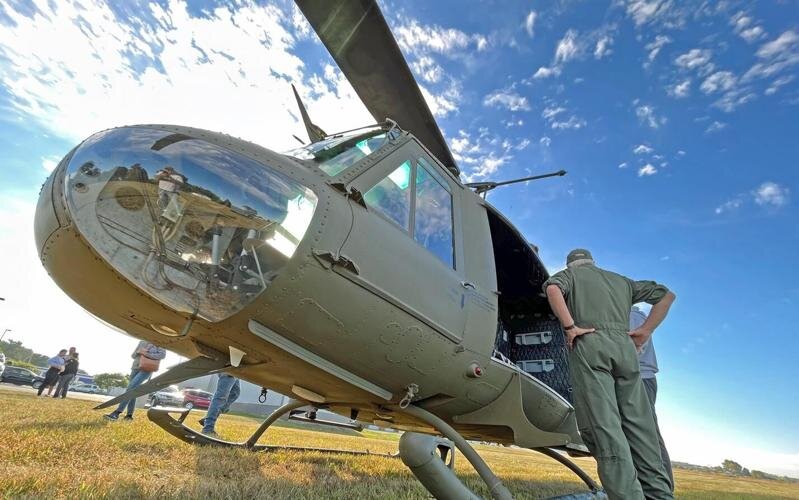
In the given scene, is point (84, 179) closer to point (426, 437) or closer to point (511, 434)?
point (426, 437)

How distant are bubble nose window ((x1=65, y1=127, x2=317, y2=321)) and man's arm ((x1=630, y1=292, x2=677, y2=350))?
8.75ft

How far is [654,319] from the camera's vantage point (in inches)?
129

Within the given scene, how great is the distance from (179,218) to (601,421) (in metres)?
2.73

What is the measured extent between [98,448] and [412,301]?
306cm

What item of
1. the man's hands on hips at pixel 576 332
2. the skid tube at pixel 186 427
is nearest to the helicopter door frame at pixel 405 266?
the man's hands on hips at pixel 576 332

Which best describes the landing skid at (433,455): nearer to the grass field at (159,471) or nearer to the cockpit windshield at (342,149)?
A: the grass field at (159,471)

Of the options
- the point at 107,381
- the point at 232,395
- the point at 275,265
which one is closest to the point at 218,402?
the point at 232,395

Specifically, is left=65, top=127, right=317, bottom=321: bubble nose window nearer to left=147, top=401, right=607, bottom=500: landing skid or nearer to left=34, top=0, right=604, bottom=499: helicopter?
left=34, top=0, right=604, bottom=499: helicopter

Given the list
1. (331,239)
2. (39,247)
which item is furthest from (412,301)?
(39,247)

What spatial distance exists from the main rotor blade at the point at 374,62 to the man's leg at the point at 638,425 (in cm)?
229

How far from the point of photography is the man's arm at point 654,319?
128 inches

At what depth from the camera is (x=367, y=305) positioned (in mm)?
2551


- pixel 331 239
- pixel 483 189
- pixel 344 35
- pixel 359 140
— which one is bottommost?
pixel 331 239

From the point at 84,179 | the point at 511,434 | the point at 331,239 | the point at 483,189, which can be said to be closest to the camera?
the point at 84,179
